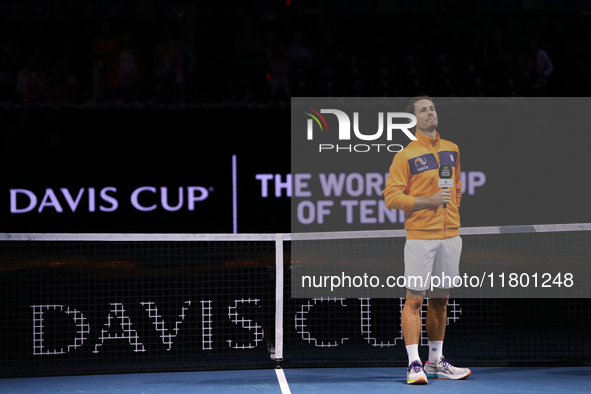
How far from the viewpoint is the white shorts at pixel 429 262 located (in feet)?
18.4

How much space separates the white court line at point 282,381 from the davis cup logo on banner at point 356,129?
6.49m

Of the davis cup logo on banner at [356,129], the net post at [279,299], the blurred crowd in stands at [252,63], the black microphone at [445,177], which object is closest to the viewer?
the black microphone at [445,177]

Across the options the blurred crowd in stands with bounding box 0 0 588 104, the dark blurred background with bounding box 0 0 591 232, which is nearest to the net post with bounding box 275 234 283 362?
the dark blurred background with bounding box 0 0 591 232

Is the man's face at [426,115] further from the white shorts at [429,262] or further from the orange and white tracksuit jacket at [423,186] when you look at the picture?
the white shorts at [429,262]

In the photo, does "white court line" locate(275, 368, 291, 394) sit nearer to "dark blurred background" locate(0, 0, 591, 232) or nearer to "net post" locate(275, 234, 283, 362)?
"net post" locate(275, 234, 283, 362)

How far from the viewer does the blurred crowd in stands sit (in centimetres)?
1405

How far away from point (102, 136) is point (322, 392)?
7.47 m

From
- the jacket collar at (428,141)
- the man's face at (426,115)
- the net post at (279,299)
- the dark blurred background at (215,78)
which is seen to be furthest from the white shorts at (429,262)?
the dark blurred background at (215,78)

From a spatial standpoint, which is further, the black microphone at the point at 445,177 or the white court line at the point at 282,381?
the black microphone at the point at 445,177

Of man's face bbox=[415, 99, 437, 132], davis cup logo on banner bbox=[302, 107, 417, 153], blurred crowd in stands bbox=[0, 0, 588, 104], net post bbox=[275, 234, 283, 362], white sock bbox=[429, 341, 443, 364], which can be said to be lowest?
white sock bbox=[429, 341, 443, 364]

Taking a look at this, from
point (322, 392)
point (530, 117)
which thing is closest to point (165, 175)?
point (530, 117)

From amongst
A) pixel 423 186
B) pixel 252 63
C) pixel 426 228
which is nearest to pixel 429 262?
pixel 426 228

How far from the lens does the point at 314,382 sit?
18.6 ft

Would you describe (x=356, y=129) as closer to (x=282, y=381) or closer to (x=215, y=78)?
(x=215, y=78)
